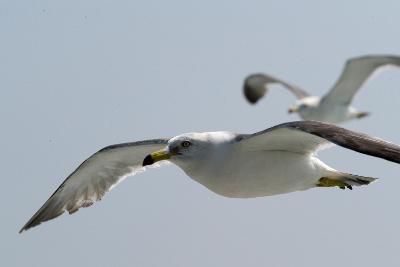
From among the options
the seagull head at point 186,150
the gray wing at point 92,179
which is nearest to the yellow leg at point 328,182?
the seagull head at point 186,150

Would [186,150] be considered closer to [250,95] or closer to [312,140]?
[312,140]

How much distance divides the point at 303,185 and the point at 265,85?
1589 centimetres

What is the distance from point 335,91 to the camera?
22.8m

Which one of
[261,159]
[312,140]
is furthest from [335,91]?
[261,159]

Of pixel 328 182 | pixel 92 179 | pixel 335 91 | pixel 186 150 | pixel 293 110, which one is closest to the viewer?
pixel 186 150

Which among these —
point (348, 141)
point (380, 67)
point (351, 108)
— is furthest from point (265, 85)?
point (348, 141)

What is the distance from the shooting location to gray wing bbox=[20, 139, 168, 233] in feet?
34.8

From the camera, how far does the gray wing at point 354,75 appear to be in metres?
20.4

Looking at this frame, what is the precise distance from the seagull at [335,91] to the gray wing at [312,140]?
40.4 feet

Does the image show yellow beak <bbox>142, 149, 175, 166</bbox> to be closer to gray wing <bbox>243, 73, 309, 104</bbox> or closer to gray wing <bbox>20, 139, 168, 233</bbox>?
gray wing <bbox>20, 139, 168, 233</bbox>

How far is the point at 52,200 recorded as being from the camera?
35.2ft

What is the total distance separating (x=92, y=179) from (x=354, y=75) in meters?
12.7

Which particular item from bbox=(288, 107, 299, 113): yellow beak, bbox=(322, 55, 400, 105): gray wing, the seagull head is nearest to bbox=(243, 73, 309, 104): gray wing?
bbox=(288, 107, 299, 113): yellow beak

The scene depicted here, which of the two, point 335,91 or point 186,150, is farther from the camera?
point 335,91
